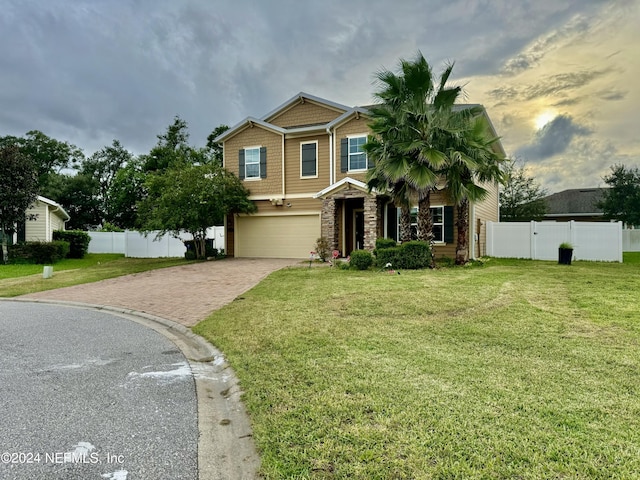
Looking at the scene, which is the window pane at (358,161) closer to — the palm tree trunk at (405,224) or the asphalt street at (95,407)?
the palm tree trunk at (405,224)

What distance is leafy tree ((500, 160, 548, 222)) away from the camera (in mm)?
26719

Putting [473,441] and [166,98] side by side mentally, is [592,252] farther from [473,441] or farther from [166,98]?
[166,98]

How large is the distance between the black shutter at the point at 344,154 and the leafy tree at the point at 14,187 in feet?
52.2

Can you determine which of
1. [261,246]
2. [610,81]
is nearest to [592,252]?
[610,81]

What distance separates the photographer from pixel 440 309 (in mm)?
7047

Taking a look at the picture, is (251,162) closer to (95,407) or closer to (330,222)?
(330,222)

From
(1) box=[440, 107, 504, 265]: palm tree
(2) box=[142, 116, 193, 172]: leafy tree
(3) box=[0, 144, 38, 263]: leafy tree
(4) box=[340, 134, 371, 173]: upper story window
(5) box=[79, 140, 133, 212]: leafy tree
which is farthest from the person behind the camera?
(5) box=[79, 140, 133, 212]: leafy tree

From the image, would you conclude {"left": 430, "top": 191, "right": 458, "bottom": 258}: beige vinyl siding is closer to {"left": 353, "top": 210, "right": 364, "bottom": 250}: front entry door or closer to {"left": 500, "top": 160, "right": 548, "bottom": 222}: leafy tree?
{"left": 353, "top": 210, "right": 364, "bottom": 250}: front entry door

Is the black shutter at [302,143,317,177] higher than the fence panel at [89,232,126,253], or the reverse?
the black shutter at [302,143,317,177]

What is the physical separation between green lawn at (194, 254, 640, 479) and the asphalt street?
64 centimetres

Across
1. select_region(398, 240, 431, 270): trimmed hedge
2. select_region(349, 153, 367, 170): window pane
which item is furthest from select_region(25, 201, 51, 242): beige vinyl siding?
select_region(398, 240, 431, 270): trimmed hedge

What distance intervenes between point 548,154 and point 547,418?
22408 mm

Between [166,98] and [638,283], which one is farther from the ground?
[166,98]

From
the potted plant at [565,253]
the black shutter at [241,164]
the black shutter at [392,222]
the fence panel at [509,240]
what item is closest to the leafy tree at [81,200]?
the black shutter at [241,164]
